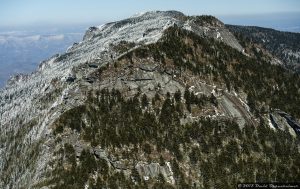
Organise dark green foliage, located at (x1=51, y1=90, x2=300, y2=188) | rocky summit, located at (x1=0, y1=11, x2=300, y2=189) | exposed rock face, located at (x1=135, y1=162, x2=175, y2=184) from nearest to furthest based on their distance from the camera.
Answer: dark green foliage, located at (x1=51, y1=90, x2=300, y2=188) → exposed rock face, located at (x1=135, y1=162, x2=175, y2=184) → rocky summit, located at (x1=0, y1=11, x2=300, y2=189)

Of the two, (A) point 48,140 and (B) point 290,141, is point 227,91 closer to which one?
(B) point 290,141

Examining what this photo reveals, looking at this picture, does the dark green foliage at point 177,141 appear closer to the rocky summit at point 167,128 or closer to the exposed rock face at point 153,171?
the rocky summit at point 167,128

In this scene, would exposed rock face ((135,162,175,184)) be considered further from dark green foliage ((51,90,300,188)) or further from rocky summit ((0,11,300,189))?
dark green foliage ((51,90,300,188))

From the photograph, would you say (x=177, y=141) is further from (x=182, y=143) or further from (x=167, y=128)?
(x=167, y=128)

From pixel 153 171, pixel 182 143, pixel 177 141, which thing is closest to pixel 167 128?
pixel 177 141

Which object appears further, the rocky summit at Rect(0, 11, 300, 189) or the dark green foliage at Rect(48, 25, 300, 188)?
the rocky summit at Rect(0, 11, 300, 189)

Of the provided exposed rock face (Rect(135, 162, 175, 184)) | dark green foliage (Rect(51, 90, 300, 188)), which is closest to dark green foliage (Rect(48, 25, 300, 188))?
dark green foliage (Rect(51, 90, 300, 188))

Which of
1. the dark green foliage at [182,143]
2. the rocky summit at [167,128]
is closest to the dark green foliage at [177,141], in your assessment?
the dark green foliage at [182,143]

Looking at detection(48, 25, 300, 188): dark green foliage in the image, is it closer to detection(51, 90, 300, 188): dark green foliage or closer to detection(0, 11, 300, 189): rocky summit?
detection(51, 90, 300, 188): dark green foliage

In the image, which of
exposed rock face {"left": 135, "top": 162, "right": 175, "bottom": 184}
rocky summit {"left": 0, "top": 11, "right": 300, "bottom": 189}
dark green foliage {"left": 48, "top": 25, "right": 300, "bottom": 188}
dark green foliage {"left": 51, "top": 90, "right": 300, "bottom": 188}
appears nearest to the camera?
dark green foliage {"left": 51, "top": 90, "right": 300, "bottom": 188}
